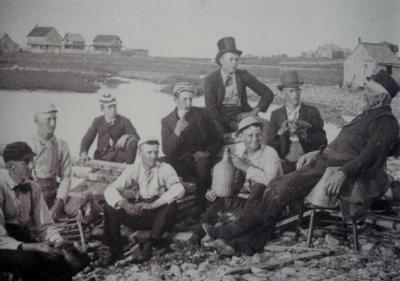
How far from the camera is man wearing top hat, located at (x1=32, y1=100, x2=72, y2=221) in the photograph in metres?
3.34

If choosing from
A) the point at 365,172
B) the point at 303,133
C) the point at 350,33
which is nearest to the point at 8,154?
the point at 303,133

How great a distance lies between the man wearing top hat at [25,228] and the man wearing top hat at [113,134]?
0.49 m

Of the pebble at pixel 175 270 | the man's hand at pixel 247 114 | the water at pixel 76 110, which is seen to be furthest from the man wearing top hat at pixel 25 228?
the man's hand at pixel 247 114

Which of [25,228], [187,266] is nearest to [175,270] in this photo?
[187,266]

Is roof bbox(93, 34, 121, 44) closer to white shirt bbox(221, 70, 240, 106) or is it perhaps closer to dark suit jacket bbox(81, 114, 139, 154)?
dark suit jacket bbox(81, 114, 139, 154)

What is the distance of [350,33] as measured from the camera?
12.0 feet

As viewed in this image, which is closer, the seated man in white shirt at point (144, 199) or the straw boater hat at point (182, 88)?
the seated man in white shirt at point (144, 199)

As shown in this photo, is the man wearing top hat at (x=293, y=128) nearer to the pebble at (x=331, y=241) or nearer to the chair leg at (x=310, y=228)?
the chair leg at (x=310, y=228)

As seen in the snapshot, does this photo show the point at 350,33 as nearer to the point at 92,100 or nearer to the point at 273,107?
the point at 273,107

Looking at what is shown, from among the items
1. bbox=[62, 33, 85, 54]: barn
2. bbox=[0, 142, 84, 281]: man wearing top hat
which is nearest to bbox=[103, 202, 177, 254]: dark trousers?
bbox=[0, 142, 84, 281]: man wearing top hat

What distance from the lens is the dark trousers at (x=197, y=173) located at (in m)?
3.40

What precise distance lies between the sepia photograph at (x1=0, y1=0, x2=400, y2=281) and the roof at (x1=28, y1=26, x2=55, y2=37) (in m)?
0.02

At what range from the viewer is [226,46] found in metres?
3.48

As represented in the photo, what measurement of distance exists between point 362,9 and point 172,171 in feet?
7.33
